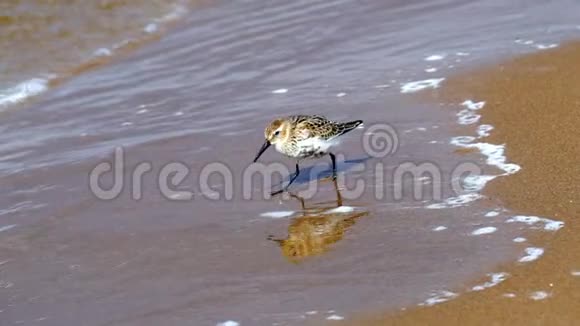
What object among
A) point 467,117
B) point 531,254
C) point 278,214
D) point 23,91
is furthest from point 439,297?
point 23,91

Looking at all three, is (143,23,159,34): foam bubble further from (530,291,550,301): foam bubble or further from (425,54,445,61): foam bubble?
(530,291,550,301): foam bubble

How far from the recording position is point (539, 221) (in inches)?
227

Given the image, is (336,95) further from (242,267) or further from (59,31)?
(59,31)

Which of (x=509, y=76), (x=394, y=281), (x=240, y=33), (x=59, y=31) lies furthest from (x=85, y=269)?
(x=59, y=31)

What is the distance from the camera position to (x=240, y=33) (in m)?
11.0

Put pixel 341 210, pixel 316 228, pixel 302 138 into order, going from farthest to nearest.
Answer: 1. pixel 302 138
2. pixel 341 210
3. pixel 316 228

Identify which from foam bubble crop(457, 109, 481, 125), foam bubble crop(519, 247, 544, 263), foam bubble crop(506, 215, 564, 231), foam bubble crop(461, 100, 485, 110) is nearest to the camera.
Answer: foam bubble crop(519, 247, 544, 263)

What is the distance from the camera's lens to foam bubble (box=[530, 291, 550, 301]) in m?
4.94

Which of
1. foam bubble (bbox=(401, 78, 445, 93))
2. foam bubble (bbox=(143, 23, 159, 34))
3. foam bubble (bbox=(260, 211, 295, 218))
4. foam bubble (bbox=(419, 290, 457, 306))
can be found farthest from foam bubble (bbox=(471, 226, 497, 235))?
foam bubble (bbox=(143, 23, 159, 34))

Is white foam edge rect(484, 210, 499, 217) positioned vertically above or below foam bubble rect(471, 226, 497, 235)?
above

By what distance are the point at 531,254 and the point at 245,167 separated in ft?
8.55

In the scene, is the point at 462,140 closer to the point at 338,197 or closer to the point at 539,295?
the point at 338,197

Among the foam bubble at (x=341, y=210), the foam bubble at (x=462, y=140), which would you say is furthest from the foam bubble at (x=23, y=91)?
the foam bubble at (x=462, y=140)

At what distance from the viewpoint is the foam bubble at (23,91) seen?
9.90 metres
